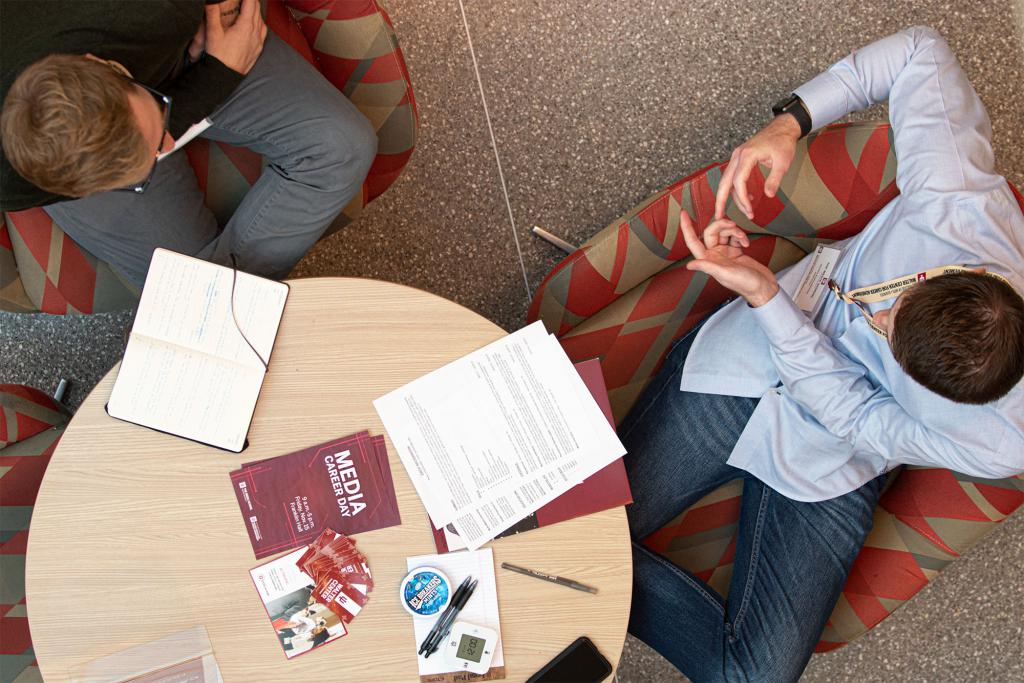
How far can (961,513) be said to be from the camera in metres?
1.46

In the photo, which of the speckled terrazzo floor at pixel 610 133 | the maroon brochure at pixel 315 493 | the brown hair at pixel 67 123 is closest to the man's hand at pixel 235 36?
the brown hair at pixel 67 123

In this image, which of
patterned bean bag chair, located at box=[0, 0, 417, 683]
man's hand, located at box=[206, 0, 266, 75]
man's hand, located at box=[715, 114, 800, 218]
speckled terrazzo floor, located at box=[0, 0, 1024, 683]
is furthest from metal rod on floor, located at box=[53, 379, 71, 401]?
man's hand, located at box=[715, 114, 800, 218]

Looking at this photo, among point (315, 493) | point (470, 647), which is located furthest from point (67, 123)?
point (470, 647)

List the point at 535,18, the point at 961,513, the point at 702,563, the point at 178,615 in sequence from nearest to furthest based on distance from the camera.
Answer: the point at 178,615 < the point at 961,513 < the point at 702,563 < the point at 535,18

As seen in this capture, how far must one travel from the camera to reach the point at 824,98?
55.9 inches

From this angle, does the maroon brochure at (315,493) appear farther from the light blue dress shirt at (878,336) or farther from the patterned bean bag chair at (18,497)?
the light blue dress shirt at (878,336)

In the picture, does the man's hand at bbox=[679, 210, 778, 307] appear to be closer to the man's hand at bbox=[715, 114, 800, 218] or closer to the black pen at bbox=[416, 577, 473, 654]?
the man's hand at bbox=[715, 114, 800, 218]

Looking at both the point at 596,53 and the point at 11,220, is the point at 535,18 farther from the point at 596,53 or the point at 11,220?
the point at 11,220

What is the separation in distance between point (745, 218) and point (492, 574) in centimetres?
92

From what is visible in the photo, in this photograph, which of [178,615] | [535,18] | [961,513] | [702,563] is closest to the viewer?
[178,615]

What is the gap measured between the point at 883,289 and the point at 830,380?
0.68ft

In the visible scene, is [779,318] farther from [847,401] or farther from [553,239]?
[553,239]

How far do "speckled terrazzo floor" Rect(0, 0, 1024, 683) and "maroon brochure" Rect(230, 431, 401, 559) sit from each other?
83cm

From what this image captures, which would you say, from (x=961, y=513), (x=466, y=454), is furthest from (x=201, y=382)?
(x=961, y=513)
